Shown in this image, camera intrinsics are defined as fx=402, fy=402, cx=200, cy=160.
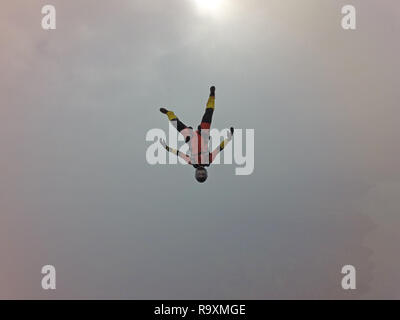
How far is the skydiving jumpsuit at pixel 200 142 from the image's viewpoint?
2094 cm

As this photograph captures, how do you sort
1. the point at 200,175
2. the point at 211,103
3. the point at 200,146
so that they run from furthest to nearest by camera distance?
the point at 211,103
the point at 200,146
the point at 200,175

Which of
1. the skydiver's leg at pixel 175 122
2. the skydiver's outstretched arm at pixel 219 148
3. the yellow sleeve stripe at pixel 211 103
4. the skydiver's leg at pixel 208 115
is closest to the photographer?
the skydiver's outstretched arm at pixel 219 148

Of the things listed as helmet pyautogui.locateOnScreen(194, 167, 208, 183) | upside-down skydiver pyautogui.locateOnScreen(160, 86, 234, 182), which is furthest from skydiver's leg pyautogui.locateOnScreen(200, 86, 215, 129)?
helmet pyautogui.locateOnScreen(194, 167, 208, 183)

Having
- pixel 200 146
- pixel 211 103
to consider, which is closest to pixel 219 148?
pixel 200 146

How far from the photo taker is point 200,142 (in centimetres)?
2138

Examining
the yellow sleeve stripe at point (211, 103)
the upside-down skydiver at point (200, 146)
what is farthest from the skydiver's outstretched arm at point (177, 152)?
the yellow sleeve stripe at point (211, 103)

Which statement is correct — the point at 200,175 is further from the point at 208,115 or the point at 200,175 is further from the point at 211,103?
the point at 211,103

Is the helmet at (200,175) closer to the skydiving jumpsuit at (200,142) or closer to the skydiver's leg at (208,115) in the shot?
the skydiving jumpsuit at (200,142)
